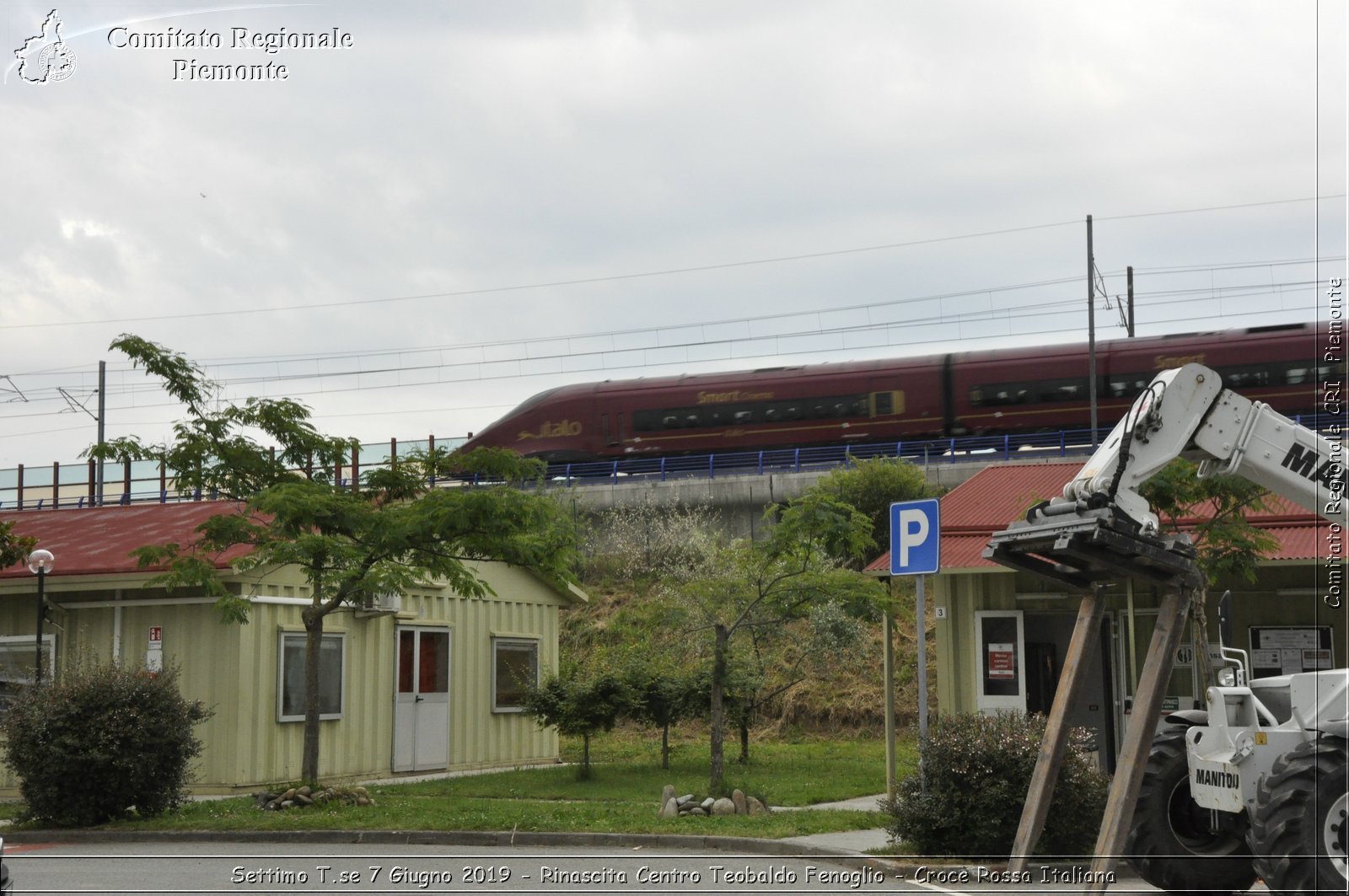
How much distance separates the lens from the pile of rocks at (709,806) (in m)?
13.8

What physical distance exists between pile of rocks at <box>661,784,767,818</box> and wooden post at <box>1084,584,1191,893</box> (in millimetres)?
6111

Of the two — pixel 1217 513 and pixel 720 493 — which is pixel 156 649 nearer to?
pixel 1217 513

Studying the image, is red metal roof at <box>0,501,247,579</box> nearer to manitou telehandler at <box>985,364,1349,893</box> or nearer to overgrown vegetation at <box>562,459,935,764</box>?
overgrown vegetation at <box>562,459,935,764</box>

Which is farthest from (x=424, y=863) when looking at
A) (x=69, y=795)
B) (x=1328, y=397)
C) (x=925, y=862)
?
(x=1328, y=397)

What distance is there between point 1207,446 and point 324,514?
973cm

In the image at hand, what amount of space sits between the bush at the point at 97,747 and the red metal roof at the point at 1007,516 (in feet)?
25.6

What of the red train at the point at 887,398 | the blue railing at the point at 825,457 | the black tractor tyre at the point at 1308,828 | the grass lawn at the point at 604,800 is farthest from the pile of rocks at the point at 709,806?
the red train at the point at 887,398

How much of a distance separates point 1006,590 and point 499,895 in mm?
8873

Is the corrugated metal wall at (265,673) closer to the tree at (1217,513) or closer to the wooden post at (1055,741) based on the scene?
the tree at (1217,513)

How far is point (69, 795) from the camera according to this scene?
14109 mm

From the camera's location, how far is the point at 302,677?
18781 millimetres

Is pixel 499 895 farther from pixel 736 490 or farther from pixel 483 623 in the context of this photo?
pixel 736 490

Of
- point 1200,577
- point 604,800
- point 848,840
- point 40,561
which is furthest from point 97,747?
point 1200,577

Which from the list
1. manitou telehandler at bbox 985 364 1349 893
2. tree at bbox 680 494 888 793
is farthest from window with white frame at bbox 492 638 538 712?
manitou telehandler at bbox 985 364 1349 893
